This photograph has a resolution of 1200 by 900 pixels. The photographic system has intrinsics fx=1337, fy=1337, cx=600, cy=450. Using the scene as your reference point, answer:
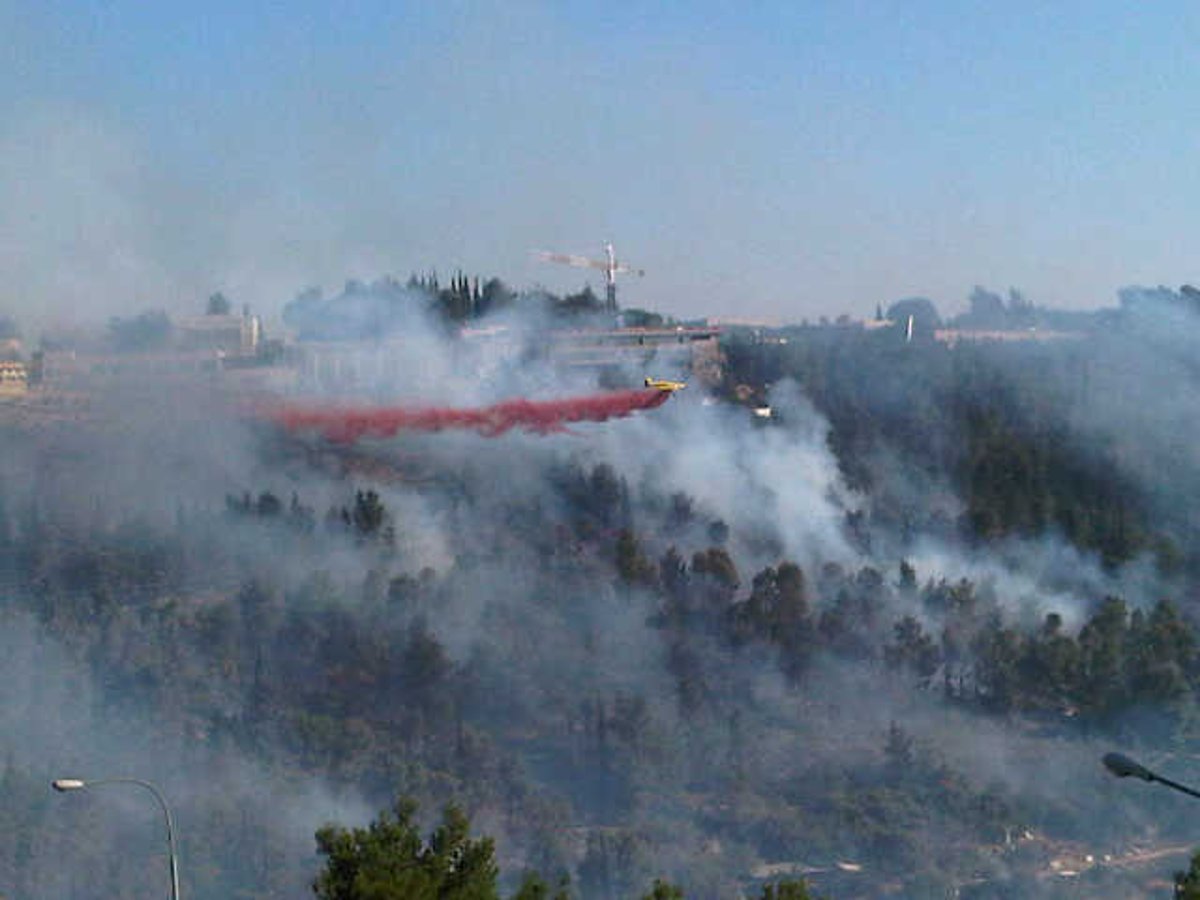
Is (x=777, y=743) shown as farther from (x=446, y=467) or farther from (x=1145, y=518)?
(x=1145, y=518)

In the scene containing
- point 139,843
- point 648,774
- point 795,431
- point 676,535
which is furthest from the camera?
point 795,431

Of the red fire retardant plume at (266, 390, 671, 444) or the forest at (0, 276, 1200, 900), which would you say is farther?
the red fire retardant plume at (266, 390, 671, 444)

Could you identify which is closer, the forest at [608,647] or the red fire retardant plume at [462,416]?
the forest at [608,647]

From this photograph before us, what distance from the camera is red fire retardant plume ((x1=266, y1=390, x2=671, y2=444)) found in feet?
208

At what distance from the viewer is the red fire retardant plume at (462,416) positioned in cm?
6350

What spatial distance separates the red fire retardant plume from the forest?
4426 mm

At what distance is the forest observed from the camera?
48969mm

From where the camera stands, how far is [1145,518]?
78.1 meters

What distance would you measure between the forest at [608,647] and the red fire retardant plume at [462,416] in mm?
4426

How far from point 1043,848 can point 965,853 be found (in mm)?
3616

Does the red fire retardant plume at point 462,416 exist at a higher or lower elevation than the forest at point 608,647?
higher

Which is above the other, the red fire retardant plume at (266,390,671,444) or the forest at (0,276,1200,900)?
the red fire retardant plume at (266,390,671,444)

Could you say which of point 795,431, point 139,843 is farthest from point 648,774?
point 795,431

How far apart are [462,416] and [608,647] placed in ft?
44.6
